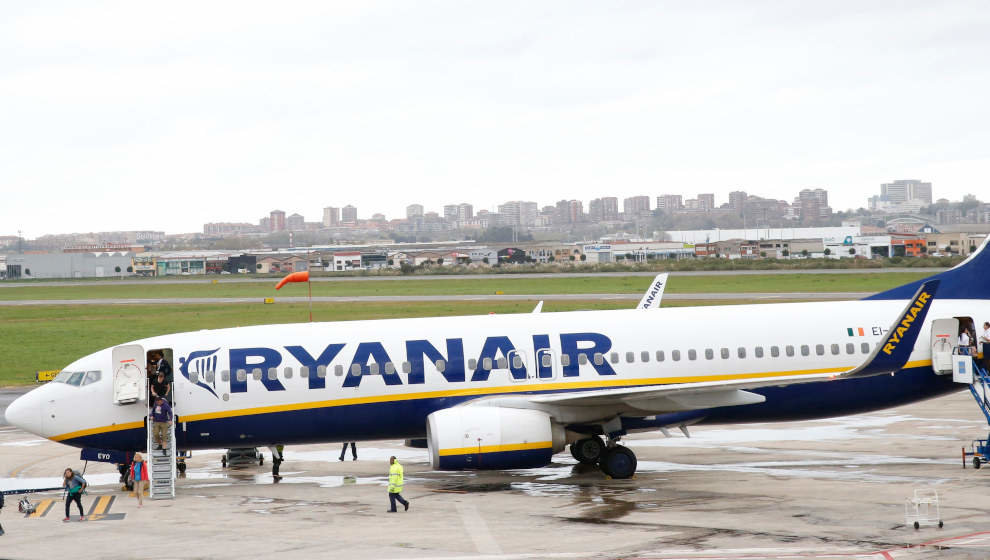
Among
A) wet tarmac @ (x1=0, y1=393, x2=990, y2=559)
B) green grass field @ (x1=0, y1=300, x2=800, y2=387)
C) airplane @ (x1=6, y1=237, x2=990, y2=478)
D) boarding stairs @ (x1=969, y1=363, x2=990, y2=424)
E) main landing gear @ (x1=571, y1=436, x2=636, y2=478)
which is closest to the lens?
wet tarmac @ (x1=0, y1=393, x2=990, y2=559)

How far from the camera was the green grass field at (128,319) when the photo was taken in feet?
200

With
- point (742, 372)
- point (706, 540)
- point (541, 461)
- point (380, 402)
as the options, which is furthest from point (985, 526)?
point (380, 402)

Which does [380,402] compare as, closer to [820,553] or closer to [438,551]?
[438,551]

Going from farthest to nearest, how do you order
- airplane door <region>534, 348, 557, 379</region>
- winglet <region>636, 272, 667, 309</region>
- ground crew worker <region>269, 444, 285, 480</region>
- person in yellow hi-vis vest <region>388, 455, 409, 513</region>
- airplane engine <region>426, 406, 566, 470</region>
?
winglet <region>636, 272, 667, 309</region>
ground crew worker <region>269, 444, 285, 480</region>
airplane door <region>534, 348, 557, 379</region>
airplane engine <region>426, 406, 566, 470</region>
person in yellow hi-vis vest <region>388, 455, 409, 513</region>

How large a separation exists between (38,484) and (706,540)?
19.0 metres

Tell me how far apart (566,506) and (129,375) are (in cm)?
1203

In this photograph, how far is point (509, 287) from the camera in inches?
4355

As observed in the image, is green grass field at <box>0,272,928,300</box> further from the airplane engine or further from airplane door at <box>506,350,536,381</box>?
the airplane engine

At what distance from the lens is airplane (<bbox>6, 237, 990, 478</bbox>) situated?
28031mm

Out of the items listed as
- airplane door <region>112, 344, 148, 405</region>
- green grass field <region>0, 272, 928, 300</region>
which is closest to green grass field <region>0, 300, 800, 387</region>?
green grass field <region>0, 272, 928, 300</region>

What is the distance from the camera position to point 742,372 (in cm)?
2916

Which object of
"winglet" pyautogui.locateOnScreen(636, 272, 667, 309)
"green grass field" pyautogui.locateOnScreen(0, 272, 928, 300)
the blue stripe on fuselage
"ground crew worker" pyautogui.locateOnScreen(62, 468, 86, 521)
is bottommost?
"ground crew worker" pyautogui.locateOnScreen(62, 468, 86, 521)

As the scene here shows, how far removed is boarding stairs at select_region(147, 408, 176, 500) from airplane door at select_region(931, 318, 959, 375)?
20.6 metres

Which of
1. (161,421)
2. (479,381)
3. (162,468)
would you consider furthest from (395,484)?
(161,421)
